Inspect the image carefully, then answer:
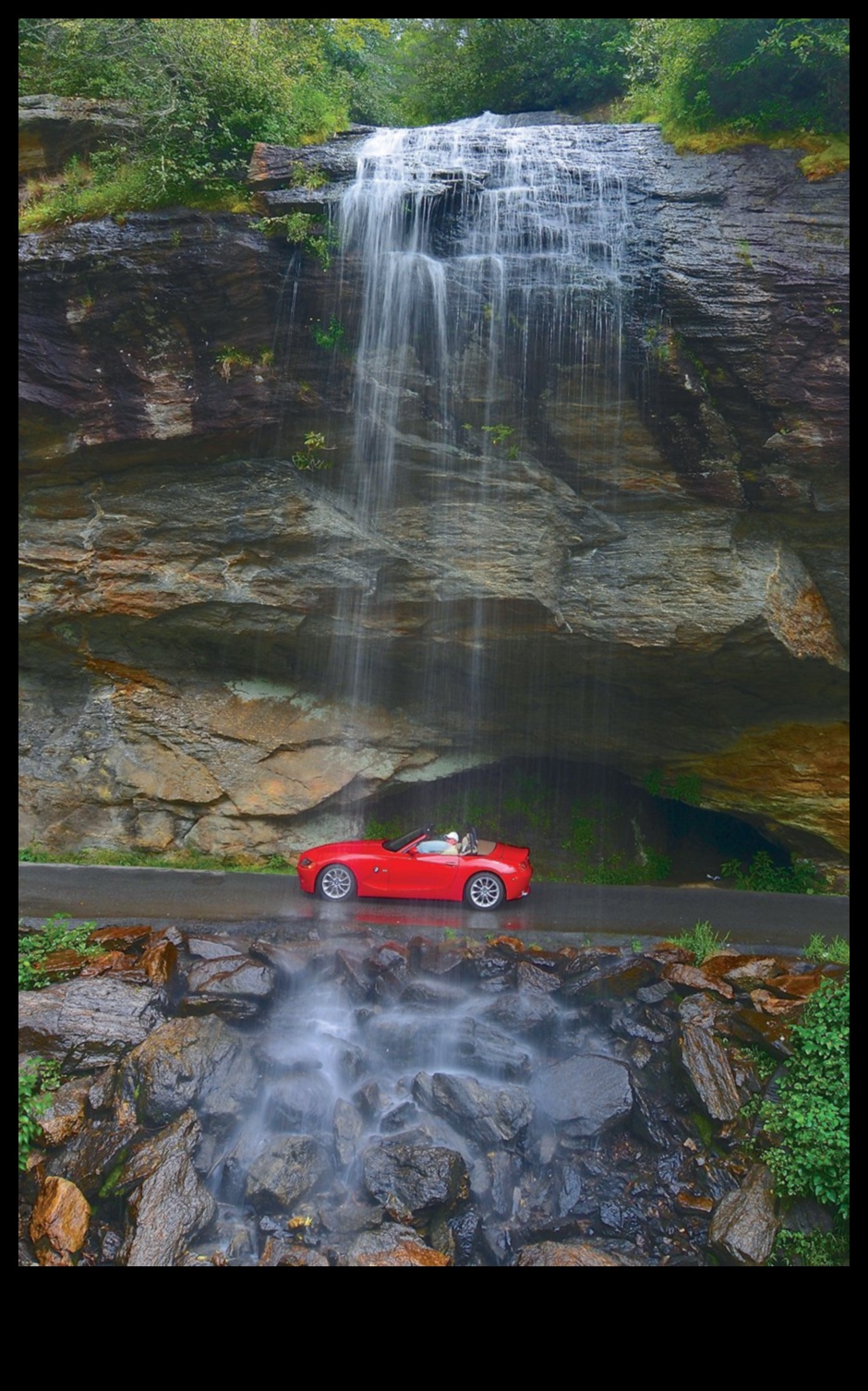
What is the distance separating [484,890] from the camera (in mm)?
9484

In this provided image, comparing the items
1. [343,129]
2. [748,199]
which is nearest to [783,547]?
[748,199]

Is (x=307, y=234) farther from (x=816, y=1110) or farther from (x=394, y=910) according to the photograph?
(x=816, y=1110)

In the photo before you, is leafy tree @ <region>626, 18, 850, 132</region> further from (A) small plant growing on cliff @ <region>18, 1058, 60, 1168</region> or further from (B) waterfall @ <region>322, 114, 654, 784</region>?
Answer: (A) small plant growing on cliff @ <region>18, 1058, 60, 1168</region>

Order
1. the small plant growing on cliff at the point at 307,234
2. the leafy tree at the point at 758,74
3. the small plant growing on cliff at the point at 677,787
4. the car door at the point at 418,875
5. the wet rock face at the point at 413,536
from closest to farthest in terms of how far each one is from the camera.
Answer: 1. the leafy tree at the point at 758,74
2. the wet rock face at the point at 413,536
3. the small plant growing on cliff at the point at 307,234
4. the car door at the point at 418,875
5. the small plant growing on cliff at the point at 677,787

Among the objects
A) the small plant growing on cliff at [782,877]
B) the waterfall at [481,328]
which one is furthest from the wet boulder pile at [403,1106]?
the waterfall at [481,328]

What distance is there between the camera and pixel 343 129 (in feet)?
32.9

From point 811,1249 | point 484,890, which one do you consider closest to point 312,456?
point 484,890

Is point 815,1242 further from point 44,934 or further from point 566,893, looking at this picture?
point 44,934

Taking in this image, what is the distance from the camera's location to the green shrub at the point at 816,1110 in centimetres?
514

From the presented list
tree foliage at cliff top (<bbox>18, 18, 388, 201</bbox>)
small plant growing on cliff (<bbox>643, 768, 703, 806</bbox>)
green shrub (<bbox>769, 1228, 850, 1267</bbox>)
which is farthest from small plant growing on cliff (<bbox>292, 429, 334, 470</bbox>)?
green shrub (<bbox>769, 1228, 850, 1267</bbox>)

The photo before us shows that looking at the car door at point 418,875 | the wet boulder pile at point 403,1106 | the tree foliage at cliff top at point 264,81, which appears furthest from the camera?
the car door at point 418,875

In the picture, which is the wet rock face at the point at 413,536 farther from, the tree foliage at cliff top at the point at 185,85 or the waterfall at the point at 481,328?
the tree foliage at cliff top at the point at 185,85

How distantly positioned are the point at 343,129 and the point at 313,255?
2.25 metres

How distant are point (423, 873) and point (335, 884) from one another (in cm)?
115
